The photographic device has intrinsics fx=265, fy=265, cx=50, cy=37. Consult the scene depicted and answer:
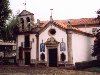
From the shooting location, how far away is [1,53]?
216 ft

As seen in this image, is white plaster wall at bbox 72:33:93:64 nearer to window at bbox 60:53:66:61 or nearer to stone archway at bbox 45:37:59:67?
window at bbox 60:53:66:61

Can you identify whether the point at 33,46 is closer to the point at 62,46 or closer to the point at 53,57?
the point at 53,57

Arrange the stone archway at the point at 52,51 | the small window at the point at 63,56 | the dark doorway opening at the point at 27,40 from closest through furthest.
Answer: the small window at the point at 63,56
the stone archway at the point at 52,51
the dark doorway opening at the point at 27,40

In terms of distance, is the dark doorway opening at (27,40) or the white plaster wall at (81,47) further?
the dark doorway opening at (27,40)

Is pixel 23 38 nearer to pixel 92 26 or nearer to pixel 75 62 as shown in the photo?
pixel 75 62

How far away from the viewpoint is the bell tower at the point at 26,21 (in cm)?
4262

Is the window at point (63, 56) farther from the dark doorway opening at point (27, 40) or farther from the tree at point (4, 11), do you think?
the tree at point (4, 11)

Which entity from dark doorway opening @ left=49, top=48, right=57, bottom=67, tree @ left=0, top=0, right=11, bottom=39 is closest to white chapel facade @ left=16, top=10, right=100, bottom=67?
dark doorway opening @ left=49, top=48, right=57, bottom=67

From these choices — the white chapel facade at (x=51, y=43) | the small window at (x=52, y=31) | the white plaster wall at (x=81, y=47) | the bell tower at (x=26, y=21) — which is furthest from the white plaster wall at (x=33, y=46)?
the white plaster wall at (x=81, y=47)

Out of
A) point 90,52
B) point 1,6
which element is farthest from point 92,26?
point 1,6

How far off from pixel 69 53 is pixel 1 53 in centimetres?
3179

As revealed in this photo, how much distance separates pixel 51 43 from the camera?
39.5 metres

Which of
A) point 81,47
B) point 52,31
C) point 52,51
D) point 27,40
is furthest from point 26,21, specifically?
point 81,47

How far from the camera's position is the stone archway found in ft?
129
